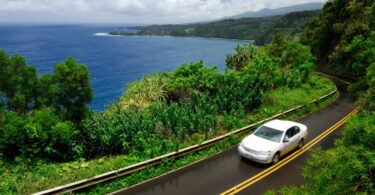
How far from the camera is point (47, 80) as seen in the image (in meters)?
13.2

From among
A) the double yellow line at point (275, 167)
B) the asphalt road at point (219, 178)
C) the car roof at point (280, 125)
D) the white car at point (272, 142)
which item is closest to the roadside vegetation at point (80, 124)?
the asphalt road at point (219, 178)

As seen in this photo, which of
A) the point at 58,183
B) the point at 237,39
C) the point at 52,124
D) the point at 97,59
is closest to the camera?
the point at 58,183

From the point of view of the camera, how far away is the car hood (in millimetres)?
14266

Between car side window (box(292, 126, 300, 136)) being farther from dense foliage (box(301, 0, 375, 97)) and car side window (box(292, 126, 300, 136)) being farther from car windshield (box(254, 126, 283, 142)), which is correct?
dense foliage (box(301, 0, 375, 97))

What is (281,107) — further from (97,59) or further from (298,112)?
(97,59)

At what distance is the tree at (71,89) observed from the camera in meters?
13.3

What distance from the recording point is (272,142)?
14.7 m

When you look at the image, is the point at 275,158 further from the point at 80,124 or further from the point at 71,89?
the point at 71,89

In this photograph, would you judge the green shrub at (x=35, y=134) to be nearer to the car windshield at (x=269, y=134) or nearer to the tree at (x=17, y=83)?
the tree at (x=17, y=83)

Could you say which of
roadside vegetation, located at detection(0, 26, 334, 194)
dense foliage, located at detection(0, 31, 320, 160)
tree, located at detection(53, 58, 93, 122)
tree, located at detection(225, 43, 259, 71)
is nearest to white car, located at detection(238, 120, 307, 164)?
roadside vegetation, located at detection(0, 26, 334, 194)

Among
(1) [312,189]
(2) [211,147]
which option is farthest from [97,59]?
(1) [312,189]

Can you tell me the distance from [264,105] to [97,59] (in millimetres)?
90473

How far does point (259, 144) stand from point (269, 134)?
42.0 inches

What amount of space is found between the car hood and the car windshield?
0.97 ft
